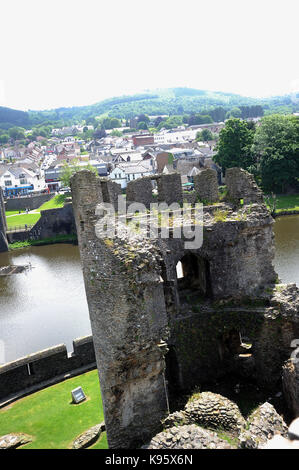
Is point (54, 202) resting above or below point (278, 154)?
below

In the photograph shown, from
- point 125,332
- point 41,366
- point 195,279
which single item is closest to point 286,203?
point 195,279

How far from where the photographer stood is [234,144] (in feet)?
186

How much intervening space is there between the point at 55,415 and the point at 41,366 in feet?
9.39

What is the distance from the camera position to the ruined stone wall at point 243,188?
49.6 feet

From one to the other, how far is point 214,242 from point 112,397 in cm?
636

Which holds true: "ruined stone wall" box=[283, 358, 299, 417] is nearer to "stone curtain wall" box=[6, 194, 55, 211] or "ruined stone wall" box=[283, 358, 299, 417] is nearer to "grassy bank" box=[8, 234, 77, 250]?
"grassy bank" box=[8, 234, 77, 250]

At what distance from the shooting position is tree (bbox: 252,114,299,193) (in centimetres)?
4889

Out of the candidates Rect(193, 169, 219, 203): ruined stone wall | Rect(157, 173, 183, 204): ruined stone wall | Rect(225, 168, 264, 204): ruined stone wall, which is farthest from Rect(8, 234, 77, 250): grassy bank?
Rect(225, 168, 264, 204): ruined stone wall

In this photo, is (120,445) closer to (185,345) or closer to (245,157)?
(185,345)

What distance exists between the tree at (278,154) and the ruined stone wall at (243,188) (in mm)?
35597

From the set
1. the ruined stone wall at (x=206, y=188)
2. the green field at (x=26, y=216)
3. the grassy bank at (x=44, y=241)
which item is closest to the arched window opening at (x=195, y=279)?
the ruined stone wall at (x=206, y=188)

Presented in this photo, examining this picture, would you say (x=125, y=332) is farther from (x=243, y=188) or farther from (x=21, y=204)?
(x=21, y=204)

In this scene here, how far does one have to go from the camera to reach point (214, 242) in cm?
1438
